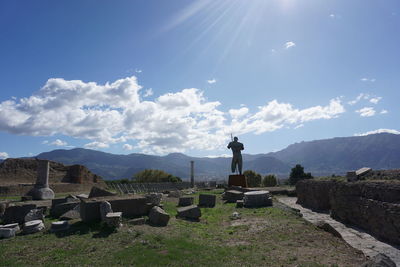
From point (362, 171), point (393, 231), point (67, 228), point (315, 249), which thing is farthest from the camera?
point (362, 171)

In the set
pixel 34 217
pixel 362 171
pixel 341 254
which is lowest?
pixel 341 254

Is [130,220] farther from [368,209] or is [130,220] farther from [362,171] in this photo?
[362,171]

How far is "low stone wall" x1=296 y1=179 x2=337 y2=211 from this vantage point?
17.2 meters

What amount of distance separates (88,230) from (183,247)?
4.15 metres

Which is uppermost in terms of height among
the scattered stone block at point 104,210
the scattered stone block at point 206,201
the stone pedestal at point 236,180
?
the stone pedestal at point 236,180

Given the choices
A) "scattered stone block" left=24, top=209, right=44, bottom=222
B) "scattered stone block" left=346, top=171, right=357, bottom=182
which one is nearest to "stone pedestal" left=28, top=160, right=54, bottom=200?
"scattered stone block" left=24, top=209, right=44, bottom=222

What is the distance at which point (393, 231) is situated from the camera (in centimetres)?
943

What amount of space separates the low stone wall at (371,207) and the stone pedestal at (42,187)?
21.6 metres

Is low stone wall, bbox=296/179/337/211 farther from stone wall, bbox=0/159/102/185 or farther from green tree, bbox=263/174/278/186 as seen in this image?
stone wall, bbox=0/159/102/185

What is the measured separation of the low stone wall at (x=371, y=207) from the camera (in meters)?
9.62

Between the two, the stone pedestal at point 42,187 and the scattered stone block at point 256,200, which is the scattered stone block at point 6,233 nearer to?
the scattered stone block at point 256,200

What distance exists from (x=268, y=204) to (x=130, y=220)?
9.58 meters

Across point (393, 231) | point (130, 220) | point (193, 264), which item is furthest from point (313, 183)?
point (193, 264)

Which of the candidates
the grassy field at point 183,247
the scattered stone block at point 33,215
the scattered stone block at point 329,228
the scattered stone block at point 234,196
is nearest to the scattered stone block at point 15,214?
the scattered stone block at point 33,215
